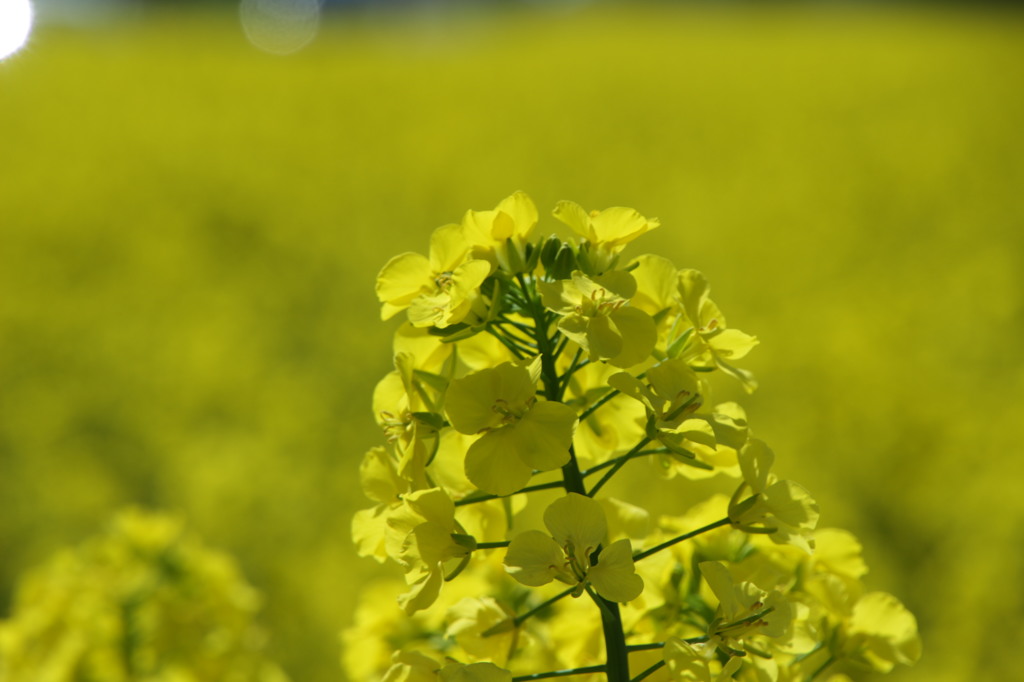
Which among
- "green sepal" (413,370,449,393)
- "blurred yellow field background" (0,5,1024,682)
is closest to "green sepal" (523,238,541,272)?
"green sepal" (413,370,449,393)

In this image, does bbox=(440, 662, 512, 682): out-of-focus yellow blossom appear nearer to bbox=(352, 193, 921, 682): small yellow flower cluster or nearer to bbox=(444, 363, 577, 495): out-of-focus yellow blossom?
bbox=(352, 193, 921, 682): small yellow flower cluster

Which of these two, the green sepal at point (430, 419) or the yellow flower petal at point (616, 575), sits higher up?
the green sepal at point (430, 419)

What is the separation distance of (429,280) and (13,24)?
71 centimetres

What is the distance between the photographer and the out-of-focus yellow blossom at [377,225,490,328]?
0.66m

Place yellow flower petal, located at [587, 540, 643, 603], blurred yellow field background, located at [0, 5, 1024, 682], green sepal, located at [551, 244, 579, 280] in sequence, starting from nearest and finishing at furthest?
yellow flower petal, located at [587, 540, 643, 603] → green sepal, located at [551, 244, 579, 280] → blurred yellow field background, located at [0, 5, 1024, 682]

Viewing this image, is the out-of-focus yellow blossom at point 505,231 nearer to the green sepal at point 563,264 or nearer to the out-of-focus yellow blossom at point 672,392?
the green sepal at point 563,264

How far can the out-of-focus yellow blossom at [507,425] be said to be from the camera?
0.61 metres

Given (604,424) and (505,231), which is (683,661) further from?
(505,231)

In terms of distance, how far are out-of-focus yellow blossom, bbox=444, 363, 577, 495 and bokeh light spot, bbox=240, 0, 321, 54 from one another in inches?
581

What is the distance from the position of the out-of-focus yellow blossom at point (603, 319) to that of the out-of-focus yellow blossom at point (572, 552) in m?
0.10

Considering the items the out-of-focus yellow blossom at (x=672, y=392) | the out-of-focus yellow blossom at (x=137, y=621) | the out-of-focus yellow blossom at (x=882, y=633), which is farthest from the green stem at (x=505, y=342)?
the out-of-focus yellow blossom at (x=137, y=621)

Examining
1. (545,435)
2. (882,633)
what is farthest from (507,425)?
(882,633)

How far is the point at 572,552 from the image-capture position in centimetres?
61

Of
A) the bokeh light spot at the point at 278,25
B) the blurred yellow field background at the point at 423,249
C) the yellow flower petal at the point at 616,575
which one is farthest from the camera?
the bokeh light spot at the point at 278,25
